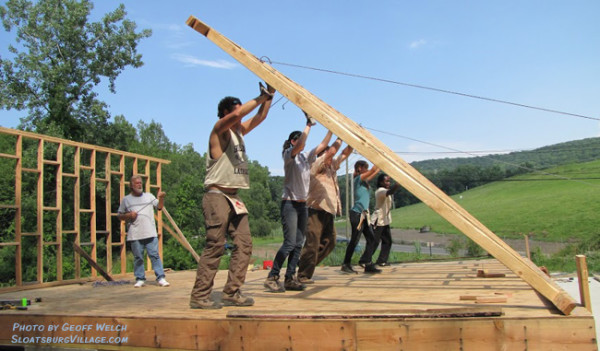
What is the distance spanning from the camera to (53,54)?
25922mm

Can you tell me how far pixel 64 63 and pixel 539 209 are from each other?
37.9 m

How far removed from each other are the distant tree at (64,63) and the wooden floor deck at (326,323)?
22.9 meters

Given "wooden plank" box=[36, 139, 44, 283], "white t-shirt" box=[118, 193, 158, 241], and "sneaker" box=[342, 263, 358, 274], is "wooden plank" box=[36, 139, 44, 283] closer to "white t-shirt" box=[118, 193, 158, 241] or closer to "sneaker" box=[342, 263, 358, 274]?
"white t-shirt" box=[118, 193, 158, 241]

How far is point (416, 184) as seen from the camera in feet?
11.2

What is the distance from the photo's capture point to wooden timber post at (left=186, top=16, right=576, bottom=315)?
126 inches

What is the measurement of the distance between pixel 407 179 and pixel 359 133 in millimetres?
545

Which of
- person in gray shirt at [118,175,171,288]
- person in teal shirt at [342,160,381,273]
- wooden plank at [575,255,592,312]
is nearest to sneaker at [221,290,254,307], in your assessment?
wooden plank at [575,255,592,312]

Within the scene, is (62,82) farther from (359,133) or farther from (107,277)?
(359,133)

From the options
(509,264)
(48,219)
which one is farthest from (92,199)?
(48,219)

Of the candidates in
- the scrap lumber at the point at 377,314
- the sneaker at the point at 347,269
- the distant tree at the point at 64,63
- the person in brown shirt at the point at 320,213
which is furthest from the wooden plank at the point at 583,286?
the distant tree at the point at 64,63

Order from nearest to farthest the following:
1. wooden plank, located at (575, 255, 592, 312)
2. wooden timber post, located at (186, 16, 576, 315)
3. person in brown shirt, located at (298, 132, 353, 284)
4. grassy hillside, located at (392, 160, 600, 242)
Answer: wooden plank, located at (575, 255, 592, 312), wooden timber post, located at (186, 16, 576, 315), person in brown shirt, located at (298, 132, 353, 284), grassy hillside, located at (392, 160, 600, 242)

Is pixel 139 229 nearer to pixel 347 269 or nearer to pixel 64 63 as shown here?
Answer: pixel 347 269

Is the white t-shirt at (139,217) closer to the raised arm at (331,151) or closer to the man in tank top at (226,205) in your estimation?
the raised arm at (331,151)

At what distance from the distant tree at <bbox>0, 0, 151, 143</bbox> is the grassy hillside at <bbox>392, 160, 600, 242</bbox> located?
2330 centimetres
